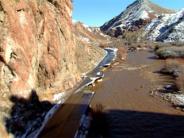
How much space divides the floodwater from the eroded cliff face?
539 cm

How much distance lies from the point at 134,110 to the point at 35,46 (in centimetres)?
1162

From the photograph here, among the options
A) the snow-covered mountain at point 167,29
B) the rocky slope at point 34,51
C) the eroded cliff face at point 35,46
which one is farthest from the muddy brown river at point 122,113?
the snow-covered mountain at point 167,29

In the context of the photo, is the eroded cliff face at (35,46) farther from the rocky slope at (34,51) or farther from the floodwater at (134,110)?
the floodwater at (134,110)

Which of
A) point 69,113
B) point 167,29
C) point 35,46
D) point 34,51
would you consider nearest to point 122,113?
point 69,113

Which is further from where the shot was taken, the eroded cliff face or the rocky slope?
the eroded cliff face

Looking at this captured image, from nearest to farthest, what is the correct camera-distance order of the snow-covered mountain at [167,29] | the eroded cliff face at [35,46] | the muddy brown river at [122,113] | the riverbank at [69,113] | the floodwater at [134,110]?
the floodwater at [134,110]
the muddy brown river at [122,113]
the riverbank at [69,113]
the eroded cliff face at [35,46]
the snow-covered mountain at [167,29]

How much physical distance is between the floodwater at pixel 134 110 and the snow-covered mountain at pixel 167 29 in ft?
269

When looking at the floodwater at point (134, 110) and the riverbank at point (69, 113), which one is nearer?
the floodwater at point (134, 110)

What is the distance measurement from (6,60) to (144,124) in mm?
12816

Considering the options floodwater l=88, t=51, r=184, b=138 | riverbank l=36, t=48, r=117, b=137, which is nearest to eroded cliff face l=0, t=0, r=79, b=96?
riverbank l=36, t=48, r=117, b=137

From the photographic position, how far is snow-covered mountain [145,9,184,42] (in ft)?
447

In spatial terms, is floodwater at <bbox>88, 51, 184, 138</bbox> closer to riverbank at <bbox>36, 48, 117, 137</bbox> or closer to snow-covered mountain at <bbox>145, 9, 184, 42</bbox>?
riverbank at <bbox>36, 48, 117, 137</bbox>

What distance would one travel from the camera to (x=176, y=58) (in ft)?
244

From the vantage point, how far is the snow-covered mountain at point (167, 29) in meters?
136
